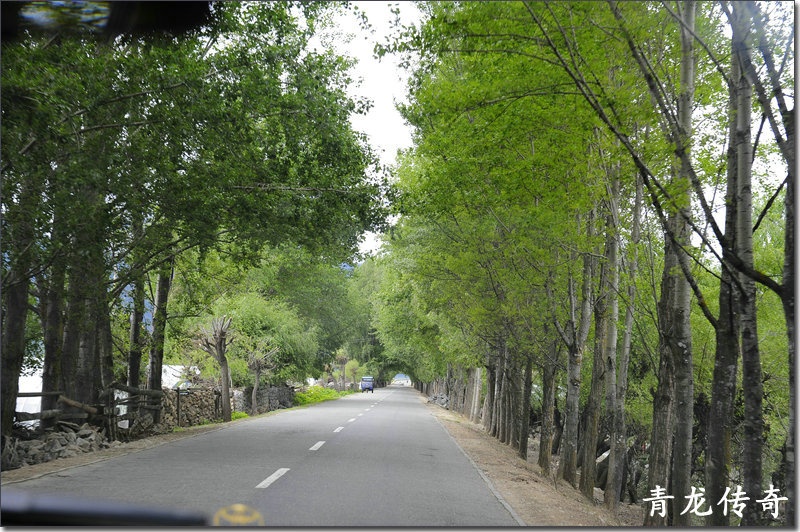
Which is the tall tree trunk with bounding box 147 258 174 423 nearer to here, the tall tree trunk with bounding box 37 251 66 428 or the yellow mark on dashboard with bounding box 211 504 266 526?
the tall tree trunk with bounding box 37 251 66 428

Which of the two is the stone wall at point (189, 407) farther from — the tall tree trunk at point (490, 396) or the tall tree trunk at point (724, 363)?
the tall tree trunk at point (724, 363)

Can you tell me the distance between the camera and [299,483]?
379 inches

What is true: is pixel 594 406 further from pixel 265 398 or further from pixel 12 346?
pixel 265 398

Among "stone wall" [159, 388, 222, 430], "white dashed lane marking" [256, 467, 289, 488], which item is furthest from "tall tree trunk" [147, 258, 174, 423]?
"white dashed lane marking" [256, 467, 289, 488]

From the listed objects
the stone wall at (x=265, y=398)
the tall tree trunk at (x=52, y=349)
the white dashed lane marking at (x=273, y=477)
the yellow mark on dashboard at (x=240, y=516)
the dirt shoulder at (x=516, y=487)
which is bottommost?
the stone wall at (x=265, y=398)

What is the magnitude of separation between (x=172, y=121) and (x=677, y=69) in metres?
8.17

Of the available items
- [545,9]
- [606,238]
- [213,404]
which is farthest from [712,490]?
[213,404]

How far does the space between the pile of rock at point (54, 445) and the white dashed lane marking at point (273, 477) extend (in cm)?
491

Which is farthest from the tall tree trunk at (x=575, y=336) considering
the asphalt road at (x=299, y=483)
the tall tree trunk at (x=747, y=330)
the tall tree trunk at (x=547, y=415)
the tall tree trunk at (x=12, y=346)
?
the tall tree trunk at (x=12, y=346)

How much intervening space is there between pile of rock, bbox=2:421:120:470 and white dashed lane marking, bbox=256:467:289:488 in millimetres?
4909

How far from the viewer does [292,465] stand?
1177cm

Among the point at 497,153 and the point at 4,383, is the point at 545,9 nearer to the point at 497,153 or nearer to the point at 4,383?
the point at 497,153

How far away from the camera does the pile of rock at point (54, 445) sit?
12.1 meters

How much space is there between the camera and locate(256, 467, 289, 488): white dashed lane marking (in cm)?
941
